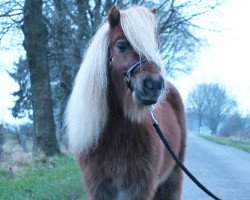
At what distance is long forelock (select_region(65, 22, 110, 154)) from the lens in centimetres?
484

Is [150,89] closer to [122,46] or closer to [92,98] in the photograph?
[122,46]

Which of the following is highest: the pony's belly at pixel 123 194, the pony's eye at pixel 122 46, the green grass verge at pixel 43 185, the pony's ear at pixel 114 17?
the pony's ear at pixel 114 17

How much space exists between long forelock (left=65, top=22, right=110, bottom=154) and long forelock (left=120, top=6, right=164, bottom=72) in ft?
0.99

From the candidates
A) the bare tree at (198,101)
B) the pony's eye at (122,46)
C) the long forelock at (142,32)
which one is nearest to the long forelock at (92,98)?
the pony's eye at (122,46)

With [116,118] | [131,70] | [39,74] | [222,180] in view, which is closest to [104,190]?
[116,118]

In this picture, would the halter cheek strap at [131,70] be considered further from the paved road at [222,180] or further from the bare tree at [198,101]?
the bare tree at [198,101]

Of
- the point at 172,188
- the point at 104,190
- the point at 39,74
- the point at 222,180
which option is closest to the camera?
the point at 104,190

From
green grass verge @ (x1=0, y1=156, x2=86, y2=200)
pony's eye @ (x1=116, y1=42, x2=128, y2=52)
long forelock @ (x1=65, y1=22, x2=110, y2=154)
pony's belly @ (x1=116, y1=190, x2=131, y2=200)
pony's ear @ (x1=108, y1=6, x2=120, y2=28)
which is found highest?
pony's ear @ (x1=108, y1=6, x2=120, y2=28)

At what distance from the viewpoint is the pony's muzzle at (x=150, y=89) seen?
429 cm

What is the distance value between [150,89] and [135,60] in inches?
15.6

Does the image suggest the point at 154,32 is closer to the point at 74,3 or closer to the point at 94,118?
the point at 94,118

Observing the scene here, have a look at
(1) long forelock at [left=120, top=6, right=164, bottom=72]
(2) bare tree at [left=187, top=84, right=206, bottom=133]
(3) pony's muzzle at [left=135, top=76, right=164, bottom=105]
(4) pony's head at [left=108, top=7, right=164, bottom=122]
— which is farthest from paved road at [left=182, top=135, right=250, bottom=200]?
(2) bare tree at [left=187, top=84, right=206, bottom=133]

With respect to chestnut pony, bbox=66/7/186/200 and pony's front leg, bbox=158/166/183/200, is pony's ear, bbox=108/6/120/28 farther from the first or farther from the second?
pony's front leg, bbox=158/166/183/200

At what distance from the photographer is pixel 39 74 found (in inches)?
758
